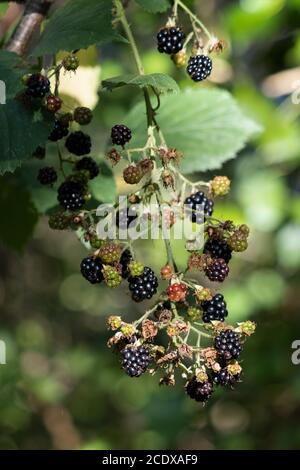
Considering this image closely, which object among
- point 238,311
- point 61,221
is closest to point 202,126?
point 61,221

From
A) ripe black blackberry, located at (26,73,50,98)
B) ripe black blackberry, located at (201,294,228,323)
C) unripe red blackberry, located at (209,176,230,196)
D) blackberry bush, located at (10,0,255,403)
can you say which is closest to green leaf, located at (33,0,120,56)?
blackberry bush, located at (10,0,255,403)

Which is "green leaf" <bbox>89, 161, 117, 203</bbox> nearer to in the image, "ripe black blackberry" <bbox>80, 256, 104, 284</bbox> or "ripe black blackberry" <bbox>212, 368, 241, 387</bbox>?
"ripe black blackberry" <bbox>80, 256, 104, 284</bbox>

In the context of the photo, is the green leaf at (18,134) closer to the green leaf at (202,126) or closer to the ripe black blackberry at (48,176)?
the ripe black blackberry at (48,176)

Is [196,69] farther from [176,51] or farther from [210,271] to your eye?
[210,271]

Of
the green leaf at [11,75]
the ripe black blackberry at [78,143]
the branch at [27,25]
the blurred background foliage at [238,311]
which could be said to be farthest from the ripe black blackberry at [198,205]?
the blurred background foliage at [238,311]

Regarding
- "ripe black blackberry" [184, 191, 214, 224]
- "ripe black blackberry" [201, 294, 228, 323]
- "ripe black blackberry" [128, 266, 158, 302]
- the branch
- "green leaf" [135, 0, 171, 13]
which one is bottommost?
"ripe black blackberry" [201, 294, 228, 323]
